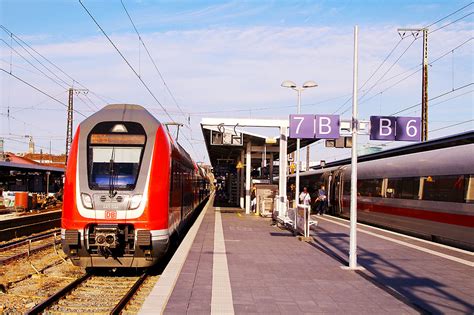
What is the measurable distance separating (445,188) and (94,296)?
10044mm

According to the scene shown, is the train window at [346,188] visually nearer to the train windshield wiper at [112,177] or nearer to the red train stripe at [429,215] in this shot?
the red train stripe at [429,215]

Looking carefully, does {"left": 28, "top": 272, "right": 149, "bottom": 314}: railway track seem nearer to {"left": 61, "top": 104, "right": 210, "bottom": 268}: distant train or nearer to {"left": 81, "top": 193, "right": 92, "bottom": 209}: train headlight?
{"left": 61, "top": 104, "right": 210, "bottom": 268}: distant train

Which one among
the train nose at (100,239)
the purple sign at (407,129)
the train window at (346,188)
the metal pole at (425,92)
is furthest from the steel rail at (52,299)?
the train window at (346,188)

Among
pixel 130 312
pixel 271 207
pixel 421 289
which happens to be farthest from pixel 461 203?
pixel 271 207

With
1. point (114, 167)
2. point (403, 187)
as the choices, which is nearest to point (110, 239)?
point (114, 167)

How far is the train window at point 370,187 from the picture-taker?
68.7 feet

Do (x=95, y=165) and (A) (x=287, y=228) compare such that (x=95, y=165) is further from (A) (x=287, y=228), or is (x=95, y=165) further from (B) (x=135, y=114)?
(A) (x=287, y=228)

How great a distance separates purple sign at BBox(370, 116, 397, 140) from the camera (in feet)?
37.8

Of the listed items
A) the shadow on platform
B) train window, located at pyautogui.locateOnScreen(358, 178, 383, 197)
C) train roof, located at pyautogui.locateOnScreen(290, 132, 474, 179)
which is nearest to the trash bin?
train window, located at pyautogui.locateOnScreen(358, 178, 383, 197)

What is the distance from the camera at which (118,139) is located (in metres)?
10.5

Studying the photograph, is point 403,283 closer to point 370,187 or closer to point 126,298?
point 126,298

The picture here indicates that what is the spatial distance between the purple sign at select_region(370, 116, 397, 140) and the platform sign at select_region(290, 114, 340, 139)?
79cm

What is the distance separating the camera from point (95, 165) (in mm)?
10305

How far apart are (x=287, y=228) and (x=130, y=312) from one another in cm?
1190
